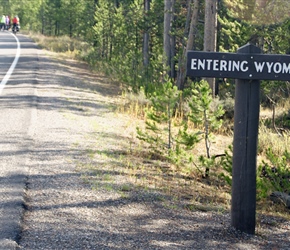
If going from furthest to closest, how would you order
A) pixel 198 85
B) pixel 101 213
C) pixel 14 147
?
pixel 198 85 → pixel 14 147 → pixel 101 213

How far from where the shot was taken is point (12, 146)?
820 centimetres

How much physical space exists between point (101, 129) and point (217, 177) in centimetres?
256

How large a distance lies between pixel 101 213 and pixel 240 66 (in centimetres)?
192

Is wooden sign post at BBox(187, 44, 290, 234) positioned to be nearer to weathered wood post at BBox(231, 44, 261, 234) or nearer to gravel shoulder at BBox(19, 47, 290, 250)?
weathered wood post at BBox(231, 44, 261, 234)

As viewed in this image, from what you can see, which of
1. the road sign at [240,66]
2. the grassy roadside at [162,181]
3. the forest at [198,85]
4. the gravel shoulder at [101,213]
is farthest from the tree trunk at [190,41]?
the road sign at [240,66]

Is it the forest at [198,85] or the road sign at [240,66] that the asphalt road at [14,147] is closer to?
the forest at [198,85]

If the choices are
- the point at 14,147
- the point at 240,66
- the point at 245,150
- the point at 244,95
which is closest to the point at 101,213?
the point at 245,150

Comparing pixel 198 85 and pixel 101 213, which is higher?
pixel 198 85

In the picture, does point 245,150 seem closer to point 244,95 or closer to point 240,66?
point 244,95

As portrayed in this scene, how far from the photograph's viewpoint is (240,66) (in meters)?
5.55

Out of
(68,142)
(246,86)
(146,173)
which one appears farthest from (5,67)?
(246,86)

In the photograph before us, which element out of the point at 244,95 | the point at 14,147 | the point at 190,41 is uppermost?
the point at 190,41

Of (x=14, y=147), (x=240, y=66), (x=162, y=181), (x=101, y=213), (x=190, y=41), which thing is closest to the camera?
(x=240, y=66)

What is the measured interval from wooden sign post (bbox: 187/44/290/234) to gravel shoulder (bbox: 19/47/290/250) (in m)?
0.29
